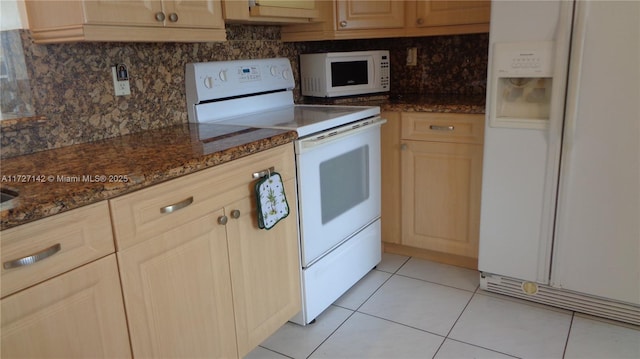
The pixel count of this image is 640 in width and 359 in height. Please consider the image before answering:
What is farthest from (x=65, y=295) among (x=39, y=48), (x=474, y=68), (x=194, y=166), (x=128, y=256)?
(x=474, y=68)

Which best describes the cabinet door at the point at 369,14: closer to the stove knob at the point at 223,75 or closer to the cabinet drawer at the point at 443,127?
the cabinet drawer at the point at 443,127

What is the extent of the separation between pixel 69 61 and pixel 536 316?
7.35 ft

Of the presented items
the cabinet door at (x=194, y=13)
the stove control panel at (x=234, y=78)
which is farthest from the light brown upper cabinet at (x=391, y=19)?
the cabinet door at (x=194, y=13)

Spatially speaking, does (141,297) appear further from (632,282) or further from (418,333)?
(632,282)

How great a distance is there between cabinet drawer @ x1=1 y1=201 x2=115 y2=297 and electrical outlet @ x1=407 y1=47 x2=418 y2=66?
230 cm

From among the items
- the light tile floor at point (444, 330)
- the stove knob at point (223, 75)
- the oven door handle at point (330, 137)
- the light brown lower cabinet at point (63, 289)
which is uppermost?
the stove knob at point (223, 75)

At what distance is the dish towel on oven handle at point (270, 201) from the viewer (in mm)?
1751

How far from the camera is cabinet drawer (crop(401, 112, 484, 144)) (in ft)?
7.97

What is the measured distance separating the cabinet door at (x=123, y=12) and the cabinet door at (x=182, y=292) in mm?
703

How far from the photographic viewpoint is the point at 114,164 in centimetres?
146

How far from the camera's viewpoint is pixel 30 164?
60.5 inches

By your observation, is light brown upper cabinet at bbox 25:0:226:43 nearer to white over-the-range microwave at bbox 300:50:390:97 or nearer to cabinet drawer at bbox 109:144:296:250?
cabinet drawer at bbox 109:144:296:250

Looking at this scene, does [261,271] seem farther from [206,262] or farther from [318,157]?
[318,157]

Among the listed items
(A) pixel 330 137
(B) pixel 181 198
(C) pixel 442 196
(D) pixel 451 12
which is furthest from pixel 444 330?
(D) pixel 451 12
